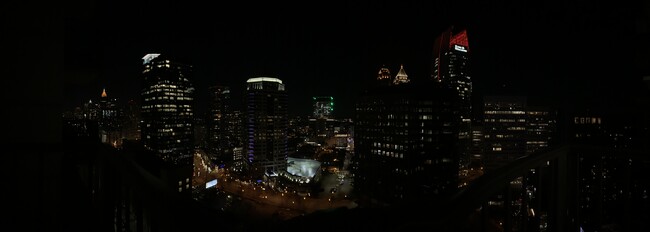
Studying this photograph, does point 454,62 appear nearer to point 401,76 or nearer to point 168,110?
point 401,76

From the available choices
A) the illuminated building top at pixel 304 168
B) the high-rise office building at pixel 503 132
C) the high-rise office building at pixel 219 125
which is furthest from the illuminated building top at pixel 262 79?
the high-rise office building at pixel 503 132

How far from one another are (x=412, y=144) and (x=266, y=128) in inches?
1241

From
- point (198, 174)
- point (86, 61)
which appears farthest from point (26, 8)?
point (198, 174)

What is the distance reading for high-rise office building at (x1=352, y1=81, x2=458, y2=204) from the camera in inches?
948

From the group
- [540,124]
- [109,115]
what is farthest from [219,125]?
[540,124]

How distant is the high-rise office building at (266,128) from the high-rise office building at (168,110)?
942 centimetres

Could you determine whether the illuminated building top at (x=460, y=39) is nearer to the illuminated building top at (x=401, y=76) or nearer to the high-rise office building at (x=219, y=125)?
the illuminated building top at (x=401, y=76)

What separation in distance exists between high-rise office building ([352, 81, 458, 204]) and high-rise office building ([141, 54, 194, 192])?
32.5 m

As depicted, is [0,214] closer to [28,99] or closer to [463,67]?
[28,99]

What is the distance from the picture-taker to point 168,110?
50812mm

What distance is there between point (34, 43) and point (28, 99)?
43 centimetres

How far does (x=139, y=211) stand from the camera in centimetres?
150

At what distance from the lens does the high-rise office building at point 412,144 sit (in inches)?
948

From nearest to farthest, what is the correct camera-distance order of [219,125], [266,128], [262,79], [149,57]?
[266,128], [262,79], [149,57], [219,125]
